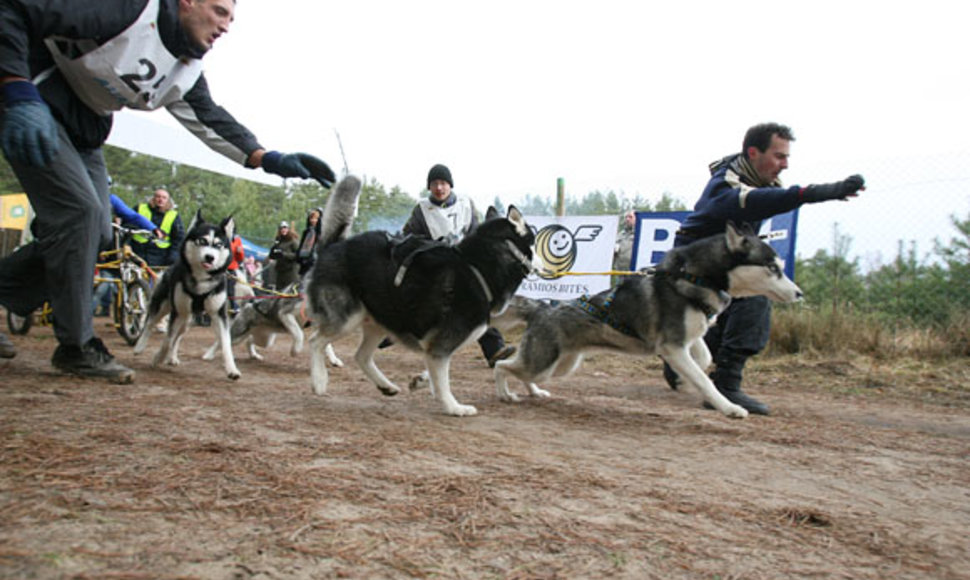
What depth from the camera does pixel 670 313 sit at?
12.8 feet

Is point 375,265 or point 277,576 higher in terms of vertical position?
point 375,265

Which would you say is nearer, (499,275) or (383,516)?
(383,516)

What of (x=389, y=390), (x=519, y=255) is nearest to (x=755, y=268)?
(x=519, y=255)

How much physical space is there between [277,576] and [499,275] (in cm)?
270

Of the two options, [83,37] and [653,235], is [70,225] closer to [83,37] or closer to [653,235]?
[83,37]

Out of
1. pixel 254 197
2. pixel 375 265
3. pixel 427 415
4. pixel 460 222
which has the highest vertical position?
pixel 254 197

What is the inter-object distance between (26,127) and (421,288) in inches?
80.8

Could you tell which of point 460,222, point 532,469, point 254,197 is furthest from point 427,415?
point 254,197

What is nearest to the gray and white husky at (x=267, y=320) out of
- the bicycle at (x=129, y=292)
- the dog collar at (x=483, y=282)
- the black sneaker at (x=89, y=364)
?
the bicycle at (x=129, y=292)

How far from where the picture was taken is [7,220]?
645 inches

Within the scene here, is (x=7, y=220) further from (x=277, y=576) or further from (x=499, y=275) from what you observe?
(x=277, y=576)

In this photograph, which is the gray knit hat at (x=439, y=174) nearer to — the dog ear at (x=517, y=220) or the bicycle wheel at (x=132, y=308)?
the dog ear at (x=517, y=220)

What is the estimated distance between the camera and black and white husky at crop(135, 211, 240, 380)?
5293mm

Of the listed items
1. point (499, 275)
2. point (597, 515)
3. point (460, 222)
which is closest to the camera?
point (597, 515)
